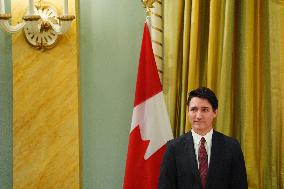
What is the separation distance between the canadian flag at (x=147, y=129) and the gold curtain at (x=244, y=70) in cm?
12

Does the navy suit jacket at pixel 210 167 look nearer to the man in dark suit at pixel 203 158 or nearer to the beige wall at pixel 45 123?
the man in dark suit at pixel 203 158

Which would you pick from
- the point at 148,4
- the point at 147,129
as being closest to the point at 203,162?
the point at 147,129

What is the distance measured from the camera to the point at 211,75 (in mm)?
2543

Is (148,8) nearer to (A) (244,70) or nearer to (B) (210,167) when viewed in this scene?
(A) (244,70)

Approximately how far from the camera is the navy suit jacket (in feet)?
6.80

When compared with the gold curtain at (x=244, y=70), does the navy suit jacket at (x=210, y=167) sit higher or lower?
lower

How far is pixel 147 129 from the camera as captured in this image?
2580 millimetres

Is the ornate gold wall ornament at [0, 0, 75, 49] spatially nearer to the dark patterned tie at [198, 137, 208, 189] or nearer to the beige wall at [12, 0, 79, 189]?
the beige wall at [12, 0, 79, 189]

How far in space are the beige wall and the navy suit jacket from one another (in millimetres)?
774

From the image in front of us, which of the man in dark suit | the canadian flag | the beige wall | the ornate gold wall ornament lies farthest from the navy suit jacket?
the ornate gold wall ornament

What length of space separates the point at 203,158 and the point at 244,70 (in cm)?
67

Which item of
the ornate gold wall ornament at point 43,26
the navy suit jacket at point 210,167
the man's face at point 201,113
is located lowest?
the navy suit jacket at point 210,167

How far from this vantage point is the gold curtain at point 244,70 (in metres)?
2.48

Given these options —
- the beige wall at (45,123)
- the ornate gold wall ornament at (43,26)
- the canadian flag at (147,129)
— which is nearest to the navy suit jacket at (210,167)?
the canadian flag at (147,129)
